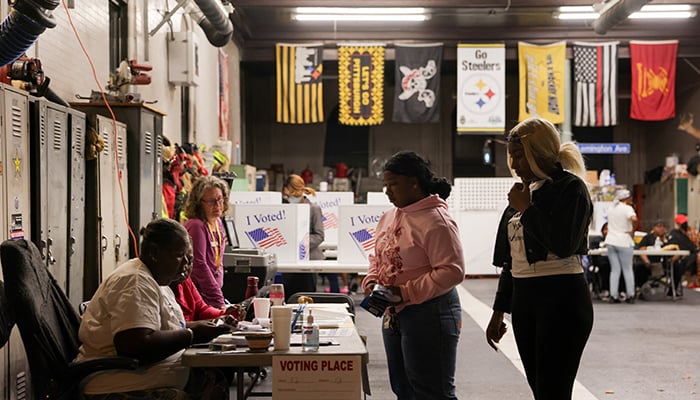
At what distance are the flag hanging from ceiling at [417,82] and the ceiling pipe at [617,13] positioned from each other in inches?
117

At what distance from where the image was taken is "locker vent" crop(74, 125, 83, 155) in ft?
17.6

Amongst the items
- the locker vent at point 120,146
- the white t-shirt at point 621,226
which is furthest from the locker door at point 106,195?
the white t-shirt at point 621,226

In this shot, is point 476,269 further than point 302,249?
Yes

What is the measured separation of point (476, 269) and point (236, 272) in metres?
9.84

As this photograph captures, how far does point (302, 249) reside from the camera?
8.43m

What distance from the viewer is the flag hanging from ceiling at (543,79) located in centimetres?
1566

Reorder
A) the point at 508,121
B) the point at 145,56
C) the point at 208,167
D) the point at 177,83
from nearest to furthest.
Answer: the point at 145,56, the point at 177,83, the point at 208,167, the point at 508,121

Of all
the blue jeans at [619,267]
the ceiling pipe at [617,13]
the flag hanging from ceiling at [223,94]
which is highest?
the ceiling pipe at [617,13]

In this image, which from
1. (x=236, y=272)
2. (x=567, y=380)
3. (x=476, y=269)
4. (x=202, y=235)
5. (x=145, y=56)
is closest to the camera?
(x=567, y=380)

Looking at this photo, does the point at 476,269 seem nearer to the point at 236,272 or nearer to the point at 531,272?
the point at 236,272

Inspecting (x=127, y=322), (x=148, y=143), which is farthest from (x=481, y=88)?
(x=127, y=322)

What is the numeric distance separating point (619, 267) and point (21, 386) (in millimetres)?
9697

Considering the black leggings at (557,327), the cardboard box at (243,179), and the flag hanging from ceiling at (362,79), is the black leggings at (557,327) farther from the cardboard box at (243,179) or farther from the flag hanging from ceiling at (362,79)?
the flag hanging from ceiling at (362,79)

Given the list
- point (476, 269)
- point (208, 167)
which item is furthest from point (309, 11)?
point (476, 269)
